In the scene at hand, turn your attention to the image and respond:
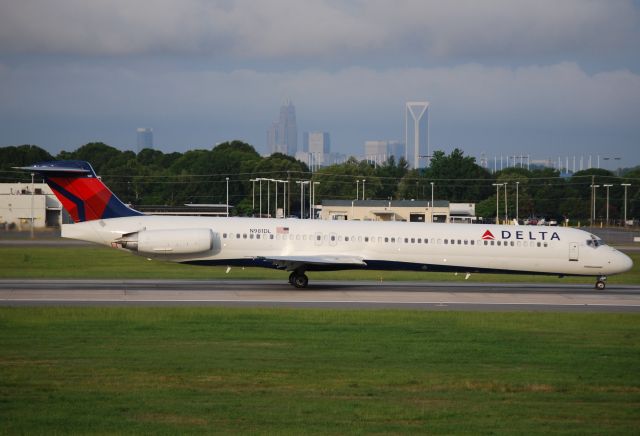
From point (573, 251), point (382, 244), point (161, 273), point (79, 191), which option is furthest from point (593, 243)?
point (79, 191)

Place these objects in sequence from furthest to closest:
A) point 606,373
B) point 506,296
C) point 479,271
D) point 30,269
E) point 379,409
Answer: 1. point 30,269
2. point 479,271
3. point 506,296
4. point 606,373
5. point 379,409

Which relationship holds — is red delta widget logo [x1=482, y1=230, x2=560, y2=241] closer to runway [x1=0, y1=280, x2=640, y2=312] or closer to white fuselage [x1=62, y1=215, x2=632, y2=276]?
white fuselage [x1=62, y1=215, x2=632, y2=276]

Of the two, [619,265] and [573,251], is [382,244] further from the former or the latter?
[619,265]

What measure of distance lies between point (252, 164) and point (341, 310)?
112 metres

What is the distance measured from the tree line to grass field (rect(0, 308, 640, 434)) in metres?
91.4

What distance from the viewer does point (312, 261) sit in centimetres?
3212

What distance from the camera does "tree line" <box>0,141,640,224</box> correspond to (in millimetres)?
123875

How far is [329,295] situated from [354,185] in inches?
3986

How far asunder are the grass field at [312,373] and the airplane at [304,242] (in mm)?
7567

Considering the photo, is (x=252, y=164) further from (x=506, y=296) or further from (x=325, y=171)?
(x=506, y=296)

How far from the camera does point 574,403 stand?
48.8 feet

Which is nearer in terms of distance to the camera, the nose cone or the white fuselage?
the white fuselage

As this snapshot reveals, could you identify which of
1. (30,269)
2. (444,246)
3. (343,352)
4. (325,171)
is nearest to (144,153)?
(325,171)

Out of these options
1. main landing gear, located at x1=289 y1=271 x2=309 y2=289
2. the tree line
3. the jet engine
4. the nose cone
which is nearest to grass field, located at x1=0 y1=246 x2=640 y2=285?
the nose cone
